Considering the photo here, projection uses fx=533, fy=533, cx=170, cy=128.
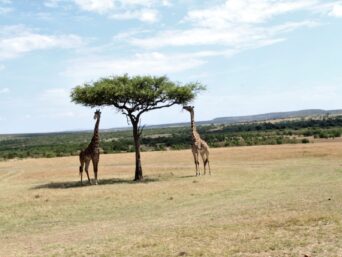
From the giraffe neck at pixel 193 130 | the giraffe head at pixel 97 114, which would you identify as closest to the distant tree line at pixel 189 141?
the giraffe neck at pixel 193 130

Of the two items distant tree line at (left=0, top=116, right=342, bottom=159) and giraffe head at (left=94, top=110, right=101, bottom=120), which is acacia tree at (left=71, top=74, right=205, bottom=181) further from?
distant tree line at (left=0, top=116, right=342, bottom=159)

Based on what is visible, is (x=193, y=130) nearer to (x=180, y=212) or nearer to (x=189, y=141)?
(x=180, y=212)

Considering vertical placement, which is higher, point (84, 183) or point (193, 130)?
point (193, 130)

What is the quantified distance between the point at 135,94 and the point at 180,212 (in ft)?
40.2

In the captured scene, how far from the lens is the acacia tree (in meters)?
29.3

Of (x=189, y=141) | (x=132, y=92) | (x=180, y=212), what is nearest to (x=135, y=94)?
(x=132, y=92)

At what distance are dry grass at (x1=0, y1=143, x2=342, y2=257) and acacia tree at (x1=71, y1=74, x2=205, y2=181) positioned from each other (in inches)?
160

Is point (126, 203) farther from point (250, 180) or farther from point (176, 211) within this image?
point (250, 180)

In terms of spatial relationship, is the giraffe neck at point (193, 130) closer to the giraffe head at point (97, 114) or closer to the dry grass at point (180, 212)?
the dry grass at point (180, 212)

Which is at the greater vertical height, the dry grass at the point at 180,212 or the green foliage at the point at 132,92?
the green foliage at the point at 132,92

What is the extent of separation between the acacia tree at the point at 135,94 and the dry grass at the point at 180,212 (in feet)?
13.3

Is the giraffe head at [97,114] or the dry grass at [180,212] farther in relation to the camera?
the giraffe head at [97,114]

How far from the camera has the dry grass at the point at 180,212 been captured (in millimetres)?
11758

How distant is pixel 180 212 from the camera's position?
18.3 m
